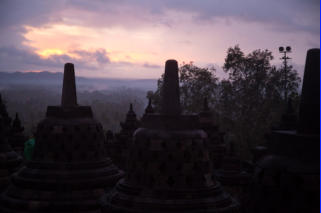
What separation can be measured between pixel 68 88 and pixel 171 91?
4717mm

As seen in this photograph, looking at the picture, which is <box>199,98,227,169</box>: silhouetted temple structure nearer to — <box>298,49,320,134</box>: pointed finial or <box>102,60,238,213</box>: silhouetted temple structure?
<box>102,60,238,213</box>: silhouetted temple structure

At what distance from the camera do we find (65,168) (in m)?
11.2

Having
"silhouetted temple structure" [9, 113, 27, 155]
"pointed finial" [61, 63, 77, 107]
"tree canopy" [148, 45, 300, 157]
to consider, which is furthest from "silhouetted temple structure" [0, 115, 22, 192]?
"tree canopy" [148, 45, 300, 157]

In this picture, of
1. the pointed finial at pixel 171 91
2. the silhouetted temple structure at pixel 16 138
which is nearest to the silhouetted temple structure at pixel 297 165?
the pointed finial at pixel 171 91

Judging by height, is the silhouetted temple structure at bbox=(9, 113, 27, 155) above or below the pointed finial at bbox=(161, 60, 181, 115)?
below

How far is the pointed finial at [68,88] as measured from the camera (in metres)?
11.8

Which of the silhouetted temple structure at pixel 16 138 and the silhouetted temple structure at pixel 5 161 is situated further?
the silhouetted temple structure at pixel 16 138

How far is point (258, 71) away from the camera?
3909 cm

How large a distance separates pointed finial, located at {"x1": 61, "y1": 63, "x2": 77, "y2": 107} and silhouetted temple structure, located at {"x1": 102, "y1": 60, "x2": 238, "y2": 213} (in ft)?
14.4

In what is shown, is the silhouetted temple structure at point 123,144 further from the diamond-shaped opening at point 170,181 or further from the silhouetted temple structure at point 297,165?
the silhouetted temple structure at point 297,165

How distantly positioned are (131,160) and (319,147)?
3655 millimetres

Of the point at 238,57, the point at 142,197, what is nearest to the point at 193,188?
the point at 142,197

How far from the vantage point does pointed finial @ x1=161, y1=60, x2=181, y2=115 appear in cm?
798

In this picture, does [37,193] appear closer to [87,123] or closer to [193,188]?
[87,123]
